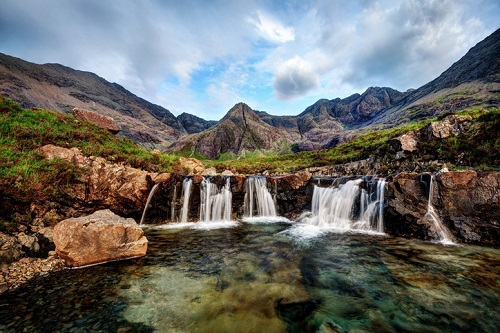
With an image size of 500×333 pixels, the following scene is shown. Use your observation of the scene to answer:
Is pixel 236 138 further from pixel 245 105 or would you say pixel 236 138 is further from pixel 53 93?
pixel 53 93

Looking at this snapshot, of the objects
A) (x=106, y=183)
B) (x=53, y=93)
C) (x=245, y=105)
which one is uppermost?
(x=245, y=105)

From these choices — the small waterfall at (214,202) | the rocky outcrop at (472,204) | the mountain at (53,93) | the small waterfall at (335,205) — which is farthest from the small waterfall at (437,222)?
the mountain at (53,93)

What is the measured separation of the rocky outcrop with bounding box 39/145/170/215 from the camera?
13.0 metres

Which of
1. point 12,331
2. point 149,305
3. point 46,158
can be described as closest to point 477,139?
point 149,305

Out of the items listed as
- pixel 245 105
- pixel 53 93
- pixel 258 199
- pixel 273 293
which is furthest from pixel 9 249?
pixel 53 93

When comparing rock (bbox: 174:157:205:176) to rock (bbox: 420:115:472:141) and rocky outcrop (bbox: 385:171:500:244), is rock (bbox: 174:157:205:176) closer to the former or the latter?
rocky outcrop (bbox: 385:171:500:244)

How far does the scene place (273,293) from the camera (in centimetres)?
582

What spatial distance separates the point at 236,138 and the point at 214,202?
13384 centimetres

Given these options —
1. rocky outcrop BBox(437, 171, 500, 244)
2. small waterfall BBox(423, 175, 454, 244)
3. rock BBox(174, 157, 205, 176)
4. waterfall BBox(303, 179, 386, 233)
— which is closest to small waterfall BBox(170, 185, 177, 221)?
rock BBox(174, 157, 205, 176)

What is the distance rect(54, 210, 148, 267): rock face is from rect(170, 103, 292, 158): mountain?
125 meters

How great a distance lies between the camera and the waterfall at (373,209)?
12.2 meters

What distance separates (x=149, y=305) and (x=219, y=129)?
146 meters

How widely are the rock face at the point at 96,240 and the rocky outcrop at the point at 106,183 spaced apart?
243 inches

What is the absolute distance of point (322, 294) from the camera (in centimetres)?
582
